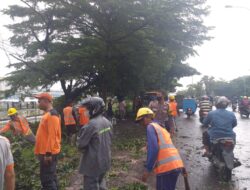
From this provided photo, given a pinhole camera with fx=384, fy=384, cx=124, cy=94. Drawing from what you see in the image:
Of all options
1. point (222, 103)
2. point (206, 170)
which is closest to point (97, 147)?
point (222, 103)

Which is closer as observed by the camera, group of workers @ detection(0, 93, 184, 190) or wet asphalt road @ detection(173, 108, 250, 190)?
group of workers @ detection(0, 93, 184, 190)

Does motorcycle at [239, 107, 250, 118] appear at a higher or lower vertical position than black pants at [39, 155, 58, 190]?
higher

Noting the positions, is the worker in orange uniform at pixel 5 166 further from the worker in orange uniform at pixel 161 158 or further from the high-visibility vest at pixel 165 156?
the high-visibility vest at pixel 165 156

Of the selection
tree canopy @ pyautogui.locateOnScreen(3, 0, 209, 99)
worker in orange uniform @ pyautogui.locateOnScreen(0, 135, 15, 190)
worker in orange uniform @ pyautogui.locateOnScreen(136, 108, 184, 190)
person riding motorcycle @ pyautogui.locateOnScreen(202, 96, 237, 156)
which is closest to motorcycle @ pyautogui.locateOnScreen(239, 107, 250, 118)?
tree canopy @ pyautogui.locateOnScreen(3, 0, 209, 99)

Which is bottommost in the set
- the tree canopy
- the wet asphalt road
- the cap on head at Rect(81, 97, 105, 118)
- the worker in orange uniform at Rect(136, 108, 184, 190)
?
the wet asphalt road

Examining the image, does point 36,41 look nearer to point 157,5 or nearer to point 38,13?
point 38,13

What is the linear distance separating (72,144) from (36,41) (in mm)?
9771

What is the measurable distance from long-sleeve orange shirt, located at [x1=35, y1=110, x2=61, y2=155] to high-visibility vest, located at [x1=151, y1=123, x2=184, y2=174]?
179cm

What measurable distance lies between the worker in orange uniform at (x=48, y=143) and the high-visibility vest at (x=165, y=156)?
5.94 ft

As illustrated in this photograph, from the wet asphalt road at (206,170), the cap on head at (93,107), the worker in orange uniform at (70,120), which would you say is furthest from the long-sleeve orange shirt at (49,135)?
the worker in orange uniform at (70,120)

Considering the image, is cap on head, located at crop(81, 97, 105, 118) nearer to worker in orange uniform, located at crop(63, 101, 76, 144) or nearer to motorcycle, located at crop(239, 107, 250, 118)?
worker in orange uniform, located at crop(63, 101, 76, 144)

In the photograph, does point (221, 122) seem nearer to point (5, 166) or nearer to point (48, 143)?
point (48, 143)

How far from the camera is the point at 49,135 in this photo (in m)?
6.06

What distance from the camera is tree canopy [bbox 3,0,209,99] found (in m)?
16.8
